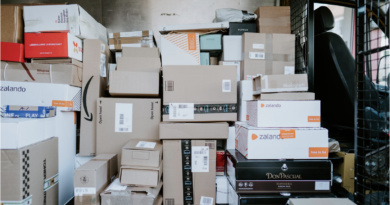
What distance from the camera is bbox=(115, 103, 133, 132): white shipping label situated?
1414 millimetres

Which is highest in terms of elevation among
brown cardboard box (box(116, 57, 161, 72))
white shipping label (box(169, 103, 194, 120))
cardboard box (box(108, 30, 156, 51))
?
cardboard box (box(108, 30, 156, 51))

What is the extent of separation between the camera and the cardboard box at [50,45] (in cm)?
147

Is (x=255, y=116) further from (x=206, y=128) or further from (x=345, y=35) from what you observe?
(x=345, y=35)

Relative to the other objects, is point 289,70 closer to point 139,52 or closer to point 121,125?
point 139,52

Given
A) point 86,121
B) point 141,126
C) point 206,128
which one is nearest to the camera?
point 206,128

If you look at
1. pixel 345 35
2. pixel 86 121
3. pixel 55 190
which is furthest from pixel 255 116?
pixel 345 35

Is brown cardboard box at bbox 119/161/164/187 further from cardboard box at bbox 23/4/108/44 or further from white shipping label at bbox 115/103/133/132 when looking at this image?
cardboard box at bbox 23/4/108/44

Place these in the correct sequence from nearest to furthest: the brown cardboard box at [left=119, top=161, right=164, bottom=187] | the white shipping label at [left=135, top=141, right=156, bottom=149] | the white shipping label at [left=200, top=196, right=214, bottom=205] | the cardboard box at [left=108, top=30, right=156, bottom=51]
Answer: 1. the brown cardboard box at [left=119, top=161, right=164, bottom=187]
2. the white shipping label at [left=135, top=141, right=156, bottom=149]
3. the white shipping label at [left=200, top=196, right=214, bottom=205]
4. the cardboard box at [left=108, top=30, right=156, bottom=51]

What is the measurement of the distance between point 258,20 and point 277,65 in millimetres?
440

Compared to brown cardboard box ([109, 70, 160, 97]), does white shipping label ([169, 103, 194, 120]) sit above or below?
below

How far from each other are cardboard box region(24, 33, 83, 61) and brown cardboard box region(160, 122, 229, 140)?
892 millimetres

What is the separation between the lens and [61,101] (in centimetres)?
141

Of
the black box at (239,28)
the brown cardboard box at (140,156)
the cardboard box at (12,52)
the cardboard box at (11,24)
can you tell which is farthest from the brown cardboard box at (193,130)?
the cardboard box at (11,24)

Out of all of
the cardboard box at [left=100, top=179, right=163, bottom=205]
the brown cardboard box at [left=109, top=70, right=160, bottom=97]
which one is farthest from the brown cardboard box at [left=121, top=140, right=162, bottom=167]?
the brown cardboard box at [left=109, top=70, right=160, bottom=97]
